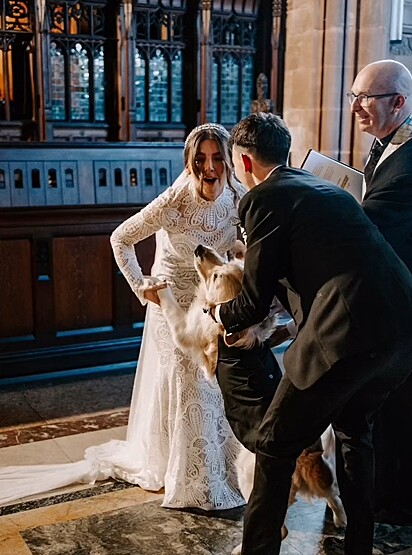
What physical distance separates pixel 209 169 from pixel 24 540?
160 centimetres

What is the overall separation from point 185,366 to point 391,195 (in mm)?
1095

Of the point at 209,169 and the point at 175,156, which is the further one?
the point at 175,156

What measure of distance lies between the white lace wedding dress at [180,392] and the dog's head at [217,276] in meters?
0.56

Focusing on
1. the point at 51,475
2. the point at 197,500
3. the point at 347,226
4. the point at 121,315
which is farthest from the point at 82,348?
the point at 347,226

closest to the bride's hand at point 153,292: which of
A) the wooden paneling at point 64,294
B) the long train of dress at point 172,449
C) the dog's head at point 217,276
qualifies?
the long train of dress at point 172,449

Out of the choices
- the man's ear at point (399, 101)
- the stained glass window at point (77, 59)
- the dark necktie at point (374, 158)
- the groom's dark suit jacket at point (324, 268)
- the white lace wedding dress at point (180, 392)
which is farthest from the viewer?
the stained glass window at point (77, 59)

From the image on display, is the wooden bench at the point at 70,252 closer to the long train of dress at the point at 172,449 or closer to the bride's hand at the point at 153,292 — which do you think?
the long train of dress at the point at 172,449

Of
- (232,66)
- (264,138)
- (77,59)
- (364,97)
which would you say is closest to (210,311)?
(264,138)

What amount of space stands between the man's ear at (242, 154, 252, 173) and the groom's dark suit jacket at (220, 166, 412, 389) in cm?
13

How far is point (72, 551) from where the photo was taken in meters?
2.68

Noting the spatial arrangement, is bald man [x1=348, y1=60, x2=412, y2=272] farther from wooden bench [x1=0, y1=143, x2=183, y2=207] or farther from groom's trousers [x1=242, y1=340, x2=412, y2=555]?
wooden bench [x1=0, y1=143, x2=183, y2=207]

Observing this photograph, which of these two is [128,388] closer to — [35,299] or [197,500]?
[35,299]

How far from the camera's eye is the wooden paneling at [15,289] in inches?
179

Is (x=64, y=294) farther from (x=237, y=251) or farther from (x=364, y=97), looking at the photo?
(x=364, y=97)
